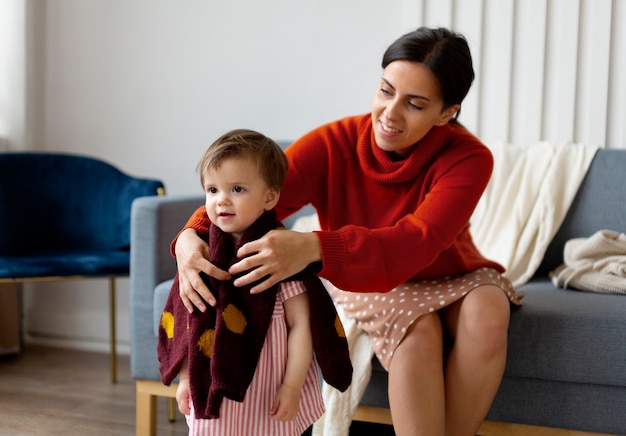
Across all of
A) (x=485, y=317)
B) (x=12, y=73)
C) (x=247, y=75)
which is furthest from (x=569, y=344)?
(x=12, y=73)

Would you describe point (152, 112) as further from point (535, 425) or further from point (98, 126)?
point (535, 425)

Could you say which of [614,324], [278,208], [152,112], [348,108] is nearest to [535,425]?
[614,324]

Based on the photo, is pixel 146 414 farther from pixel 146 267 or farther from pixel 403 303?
pixel 403 303

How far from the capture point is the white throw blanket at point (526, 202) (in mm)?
2094

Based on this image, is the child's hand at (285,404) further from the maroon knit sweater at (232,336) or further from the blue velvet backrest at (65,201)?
the blue velvet backrest at (65,201)

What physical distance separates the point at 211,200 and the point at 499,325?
628 mm

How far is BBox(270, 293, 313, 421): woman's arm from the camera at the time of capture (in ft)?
3.99

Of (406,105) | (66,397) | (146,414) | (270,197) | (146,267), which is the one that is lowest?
(66,397)

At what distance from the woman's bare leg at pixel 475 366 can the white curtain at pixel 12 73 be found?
204cm

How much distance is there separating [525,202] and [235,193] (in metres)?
1.16

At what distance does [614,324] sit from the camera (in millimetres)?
1597

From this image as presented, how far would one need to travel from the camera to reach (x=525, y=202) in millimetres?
2154

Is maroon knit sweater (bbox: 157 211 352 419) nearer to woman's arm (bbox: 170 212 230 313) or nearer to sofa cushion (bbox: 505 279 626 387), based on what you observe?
woman's arm (bbox: 170 212 230 313)

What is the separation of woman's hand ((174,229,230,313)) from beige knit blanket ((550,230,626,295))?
101 centimetres
